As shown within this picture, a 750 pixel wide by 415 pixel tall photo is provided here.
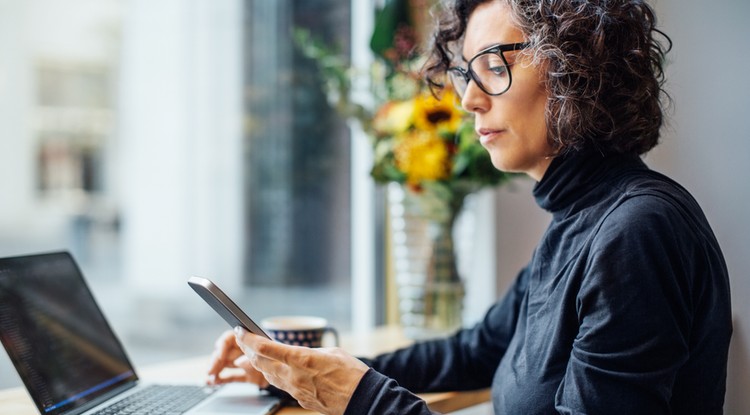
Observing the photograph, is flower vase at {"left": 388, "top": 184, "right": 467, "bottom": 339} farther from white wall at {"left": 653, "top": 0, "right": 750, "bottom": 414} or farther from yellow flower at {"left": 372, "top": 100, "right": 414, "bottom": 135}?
white wall at {"left": 653, "top": 0, "right": 750, "bottom": 414}

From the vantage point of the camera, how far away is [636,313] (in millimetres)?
733

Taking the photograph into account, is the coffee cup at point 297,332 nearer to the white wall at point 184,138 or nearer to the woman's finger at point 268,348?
the woman's finger at point 268,348

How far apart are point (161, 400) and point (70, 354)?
5.8 inches

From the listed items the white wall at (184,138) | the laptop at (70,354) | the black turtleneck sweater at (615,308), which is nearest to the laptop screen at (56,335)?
the laptop at (70,354)

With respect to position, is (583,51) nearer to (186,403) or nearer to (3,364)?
(186,403)

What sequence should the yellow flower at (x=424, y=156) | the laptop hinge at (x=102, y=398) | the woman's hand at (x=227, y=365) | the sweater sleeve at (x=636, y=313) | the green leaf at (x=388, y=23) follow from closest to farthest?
the sweater sleeve at (x=636, y=313)
the laptop hinge at (x=102, y=398)
the woman's hand at (x=227, y=365)
the yellow flower at (x=424, y=156)
the green leaf at (x=388, y=23)

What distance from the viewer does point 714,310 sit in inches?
31.2

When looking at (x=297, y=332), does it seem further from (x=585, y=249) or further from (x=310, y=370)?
(x=585, y=249)

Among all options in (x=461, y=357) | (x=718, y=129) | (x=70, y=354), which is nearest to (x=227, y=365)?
(x=70, y=354)

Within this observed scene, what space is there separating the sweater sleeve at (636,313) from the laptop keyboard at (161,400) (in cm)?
55

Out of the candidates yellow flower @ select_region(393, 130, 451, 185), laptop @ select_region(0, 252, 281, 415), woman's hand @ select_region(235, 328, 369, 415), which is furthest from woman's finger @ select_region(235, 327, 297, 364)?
yellow flower @ select_region(393, 130, 451, 185)

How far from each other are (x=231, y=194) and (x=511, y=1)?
1157 millimetres

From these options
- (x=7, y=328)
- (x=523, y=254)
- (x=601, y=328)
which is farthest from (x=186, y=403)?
(x=523, y=254)

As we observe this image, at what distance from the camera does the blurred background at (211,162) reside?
1857mm
